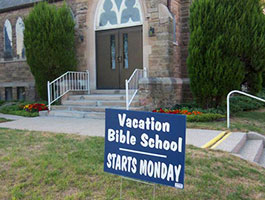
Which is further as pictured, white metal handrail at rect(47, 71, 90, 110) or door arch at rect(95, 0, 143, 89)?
door arch at rect(95, 0, 143, 89)

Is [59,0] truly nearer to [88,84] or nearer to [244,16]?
[88,84]

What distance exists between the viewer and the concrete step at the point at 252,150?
466cm

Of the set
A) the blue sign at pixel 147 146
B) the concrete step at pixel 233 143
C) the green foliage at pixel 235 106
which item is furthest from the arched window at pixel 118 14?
the blue sign at pixel 147 146

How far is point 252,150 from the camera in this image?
5.03 metres

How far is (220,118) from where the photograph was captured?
8062 mm

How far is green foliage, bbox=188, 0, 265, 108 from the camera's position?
26.0 feet

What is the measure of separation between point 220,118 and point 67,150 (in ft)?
16.5

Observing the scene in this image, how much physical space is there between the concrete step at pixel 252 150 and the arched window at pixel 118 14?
21.3 feet

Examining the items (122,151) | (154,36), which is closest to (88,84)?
(154,36)

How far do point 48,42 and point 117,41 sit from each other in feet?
8.83

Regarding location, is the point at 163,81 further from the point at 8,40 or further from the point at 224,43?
the point at 8,40

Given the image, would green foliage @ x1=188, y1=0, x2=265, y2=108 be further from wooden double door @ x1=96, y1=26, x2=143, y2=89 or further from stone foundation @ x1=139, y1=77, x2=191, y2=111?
wooden double door @ x1=96, y1=26, x2=143, y2=89

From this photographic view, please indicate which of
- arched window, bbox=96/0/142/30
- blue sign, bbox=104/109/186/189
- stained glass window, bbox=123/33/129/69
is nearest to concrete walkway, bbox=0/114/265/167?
blue sign, bbox=104/109/186/189

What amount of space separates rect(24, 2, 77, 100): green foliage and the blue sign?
8.35 metres
